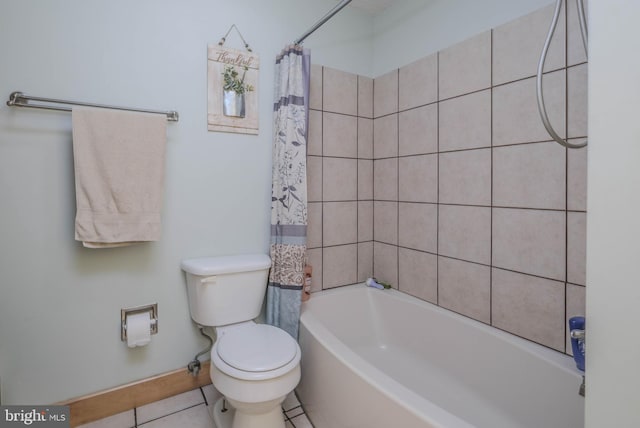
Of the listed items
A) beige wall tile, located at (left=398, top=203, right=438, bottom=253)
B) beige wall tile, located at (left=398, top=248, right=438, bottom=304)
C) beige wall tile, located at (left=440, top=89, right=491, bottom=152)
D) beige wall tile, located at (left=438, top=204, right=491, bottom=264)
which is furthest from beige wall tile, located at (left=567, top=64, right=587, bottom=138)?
beige wall tile, located at (left=398, top=248, right=438, bottom=304)

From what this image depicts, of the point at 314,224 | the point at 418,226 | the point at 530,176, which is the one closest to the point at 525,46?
the point at 530,176

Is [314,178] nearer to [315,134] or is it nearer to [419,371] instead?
[315,134]

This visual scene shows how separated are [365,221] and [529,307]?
41.8 inches

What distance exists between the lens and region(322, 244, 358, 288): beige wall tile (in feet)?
6.66

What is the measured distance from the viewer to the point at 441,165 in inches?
67.4

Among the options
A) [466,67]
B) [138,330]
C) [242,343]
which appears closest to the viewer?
[242,343]

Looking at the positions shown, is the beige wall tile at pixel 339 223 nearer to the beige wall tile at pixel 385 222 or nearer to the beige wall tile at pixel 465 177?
the beige wall tile at pixel 385 222

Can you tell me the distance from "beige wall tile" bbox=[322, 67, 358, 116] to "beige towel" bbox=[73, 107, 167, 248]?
38.7 inches

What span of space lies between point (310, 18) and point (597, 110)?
1.77m

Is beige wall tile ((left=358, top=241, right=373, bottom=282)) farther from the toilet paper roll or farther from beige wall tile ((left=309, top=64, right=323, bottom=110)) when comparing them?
the toilet paper roll

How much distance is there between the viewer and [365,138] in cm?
214

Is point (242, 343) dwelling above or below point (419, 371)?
above

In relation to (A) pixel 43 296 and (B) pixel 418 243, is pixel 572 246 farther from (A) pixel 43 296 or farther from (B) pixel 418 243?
(A) pixel 43 296

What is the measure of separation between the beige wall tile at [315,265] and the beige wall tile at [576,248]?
1.24 m
